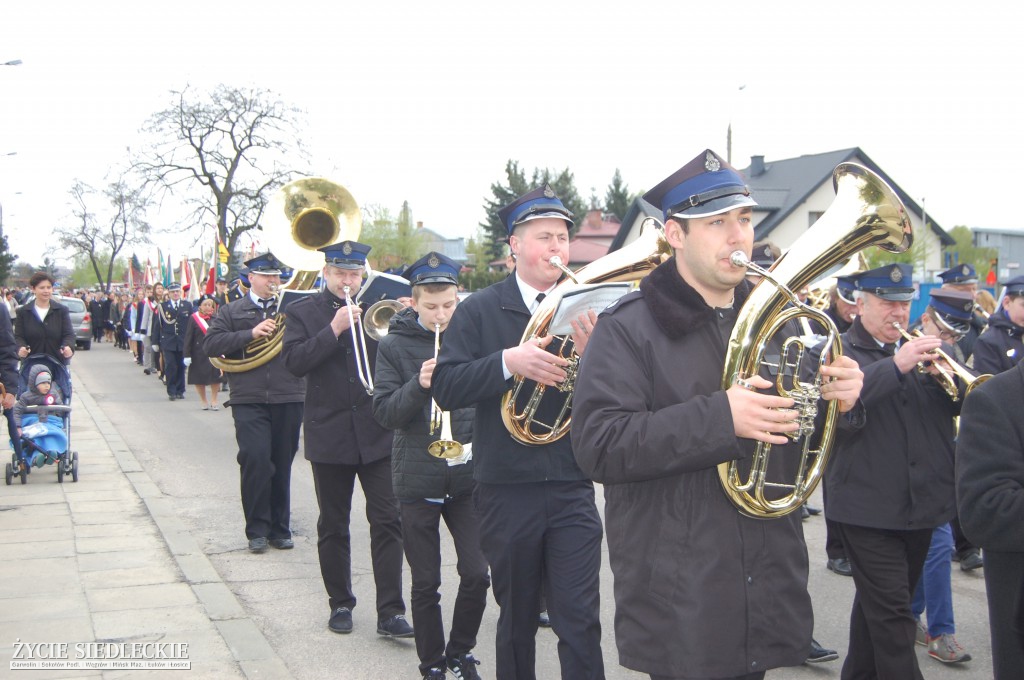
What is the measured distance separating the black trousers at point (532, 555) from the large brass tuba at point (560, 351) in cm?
23

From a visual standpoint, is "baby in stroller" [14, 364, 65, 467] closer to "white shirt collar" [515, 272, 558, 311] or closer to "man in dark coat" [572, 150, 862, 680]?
"white shirt collar" [515, 272, 558, 311]

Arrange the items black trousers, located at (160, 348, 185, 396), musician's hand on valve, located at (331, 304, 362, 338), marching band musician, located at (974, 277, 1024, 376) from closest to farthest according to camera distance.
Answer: musician's hand on valve, located at (331, 304, 362, 338)
marching band musician, located at (974, 277, 1024, 376)
black trousers, located at (160, 348, 185, 396)

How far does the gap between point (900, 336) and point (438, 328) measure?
7.73 feet

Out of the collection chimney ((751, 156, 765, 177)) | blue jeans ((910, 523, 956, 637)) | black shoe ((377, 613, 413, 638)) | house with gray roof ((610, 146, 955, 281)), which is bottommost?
black shoe ((377, 613, 413, 638))

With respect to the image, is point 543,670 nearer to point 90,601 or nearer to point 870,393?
point 870,393

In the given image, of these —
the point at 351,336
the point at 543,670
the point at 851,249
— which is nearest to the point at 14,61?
the point at 351,336

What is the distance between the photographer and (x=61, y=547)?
7617mm

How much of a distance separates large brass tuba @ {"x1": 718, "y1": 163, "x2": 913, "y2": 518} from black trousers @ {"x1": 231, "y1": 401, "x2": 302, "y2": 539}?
205 inches

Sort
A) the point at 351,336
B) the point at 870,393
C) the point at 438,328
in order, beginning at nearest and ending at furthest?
the point at 870,393
the point at 438,328
the point at 351,336

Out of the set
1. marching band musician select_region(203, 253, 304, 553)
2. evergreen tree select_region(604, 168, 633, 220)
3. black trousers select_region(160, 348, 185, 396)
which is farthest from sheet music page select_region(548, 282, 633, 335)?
evergreen tree select_region(604, 168, 633, 220)

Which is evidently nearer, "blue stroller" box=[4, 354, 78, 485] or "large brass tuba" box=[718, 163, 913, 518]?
"large brass tuba" box=[718, 163, 913, 518]

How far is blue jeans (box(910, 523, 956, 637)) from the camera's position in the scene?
5605 mm

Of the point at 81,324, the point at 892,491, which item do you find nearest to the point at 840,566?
the point at 892,491

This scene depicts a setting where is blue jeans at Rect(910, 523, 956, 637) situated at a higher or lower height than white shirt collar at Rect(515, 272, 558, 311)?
lower
